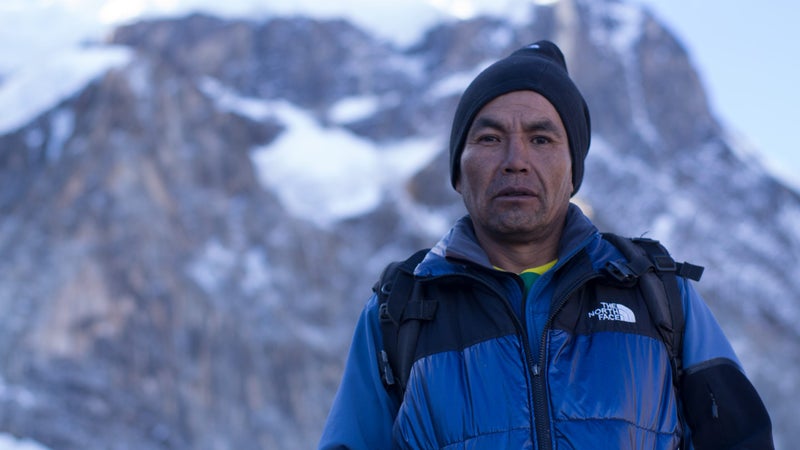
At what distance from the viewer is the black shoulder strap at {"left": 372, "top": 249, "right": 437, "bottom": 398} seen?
2195mm

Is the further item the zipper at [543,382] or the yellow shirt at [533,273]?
the yellow shirt at [533,273]

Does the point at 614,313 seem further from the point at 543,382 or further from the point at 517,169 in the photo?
the point at 517,169

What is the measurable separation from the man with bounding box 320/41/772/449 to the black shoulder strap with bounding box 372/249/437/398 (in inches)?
1.1

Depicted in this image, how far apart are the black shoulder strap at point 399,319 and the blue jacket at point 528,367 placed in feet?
0.10

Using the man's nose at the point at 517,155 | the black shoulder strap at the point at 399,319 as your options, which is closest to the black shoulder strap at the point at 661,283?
the man's nose at the point at 517,155

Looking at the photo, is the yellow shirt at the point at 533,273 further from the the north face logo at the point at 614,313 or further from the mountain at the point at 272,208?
the mountain at the point at 272,208

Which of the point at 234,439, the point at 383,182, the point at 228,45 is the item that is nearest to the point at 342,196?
the point at 383,182

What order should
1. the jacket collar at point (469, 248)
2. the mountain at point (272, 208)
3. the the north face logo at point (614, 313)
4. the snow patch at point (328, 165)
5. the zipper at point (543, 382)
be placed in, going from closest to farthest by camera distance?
the zipper at point (543, 382) → the the north face logo at point (614, 313) → the jacket collar at point (469, 248) → the mountain at point (272, 208) → the snow patch at point (328, 165)

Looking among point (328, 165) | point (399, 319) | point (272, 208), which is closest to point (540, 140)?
point (399, 319)

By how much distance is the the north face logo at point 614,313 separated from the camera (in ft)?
6.94

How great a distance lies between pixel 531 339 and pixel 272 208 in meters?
43.4

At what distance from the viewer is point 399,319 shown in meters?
2.23

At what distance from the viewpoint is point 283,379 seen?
3822 cm

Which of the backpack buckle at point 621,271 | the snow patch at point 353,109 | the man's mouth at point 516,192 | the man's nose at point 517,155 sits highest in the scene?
the snow patch at point 353,109
